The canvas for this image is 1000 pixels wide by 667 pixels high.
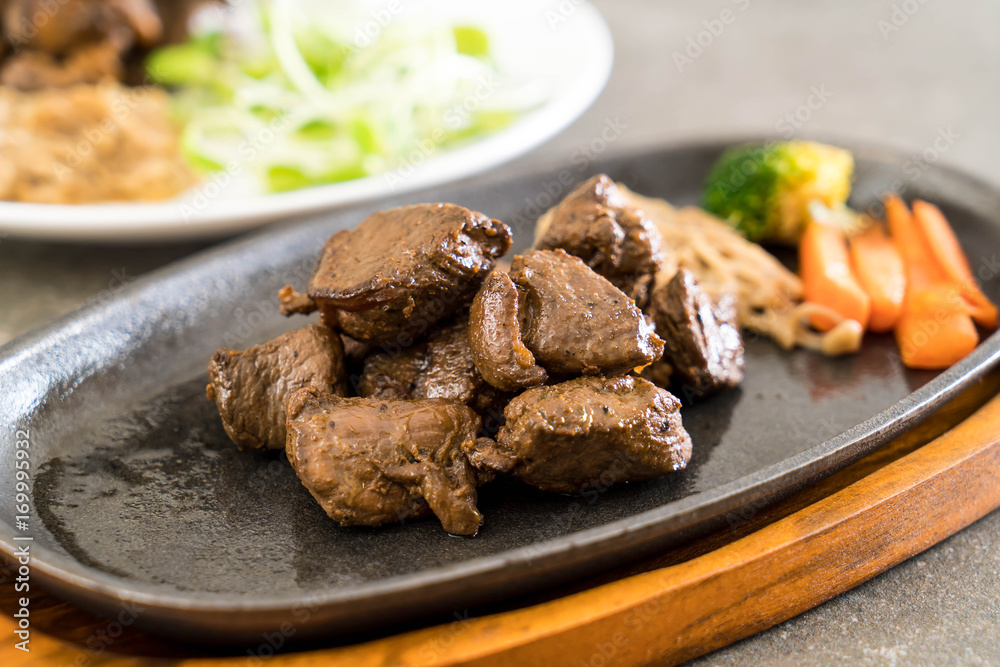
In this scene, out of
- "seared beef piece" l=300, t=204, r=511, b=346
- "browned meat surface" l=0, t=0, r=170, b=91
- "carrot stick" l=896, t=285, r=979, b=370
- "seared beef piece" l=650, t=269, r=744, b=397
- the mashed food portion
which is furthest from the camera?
"browned meat surface" l=0, t=0, r=170, b=91

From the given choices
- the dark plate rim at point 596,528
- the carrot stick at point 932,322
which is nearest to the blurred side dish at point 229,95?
the dark plate rim at point 596,528

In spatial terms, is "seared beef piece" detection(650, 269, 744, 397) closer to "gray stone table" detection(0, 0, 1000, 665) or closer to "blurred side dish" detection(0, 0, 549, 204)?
"gray stone table" detection(0, 0, 1000, 665)

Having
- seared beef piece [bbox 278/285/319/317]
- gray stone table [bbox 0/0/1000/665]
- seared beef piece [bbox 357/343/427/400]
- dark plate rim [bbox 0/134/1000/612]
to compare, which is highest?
seared beef piece [bbox 278/285/319/317]

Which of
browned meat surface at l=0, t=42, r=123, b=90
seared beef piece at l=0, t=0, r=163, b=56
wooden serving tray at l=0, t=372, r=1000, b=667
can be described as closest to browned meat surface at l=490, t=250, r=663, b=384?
wooden serving tray at l=0, t=372, r=1000, b=667

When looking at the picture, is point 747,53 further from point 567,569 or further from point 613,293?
point 567,569

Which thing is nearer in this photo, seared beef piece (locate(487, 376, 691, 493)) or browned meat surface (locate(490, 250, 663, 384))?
seared beef piece (locate(487, 376, 691, 493))

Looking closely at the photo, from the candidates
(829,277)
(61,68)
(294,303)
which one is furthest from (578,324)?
(61,68)

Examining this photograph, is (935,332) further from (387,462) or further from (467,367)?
(387,462)
